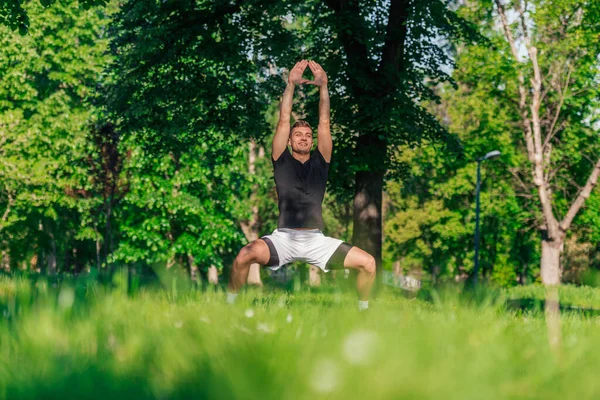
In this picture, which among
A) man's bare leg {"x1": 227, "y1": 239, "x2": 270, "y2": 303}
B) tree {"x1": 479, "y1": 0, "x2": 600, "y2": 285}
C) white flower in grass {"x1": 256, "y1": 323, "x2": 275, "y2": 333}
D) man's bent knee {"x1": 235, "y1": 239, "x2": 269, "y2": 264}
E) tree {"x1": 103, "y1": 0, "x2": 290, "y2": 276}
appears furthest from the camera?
tree {"x1": 479, "y1": 0, "x2": 600, "y2": 285}

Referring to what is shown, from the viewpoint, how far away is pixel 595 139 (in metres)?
33.8

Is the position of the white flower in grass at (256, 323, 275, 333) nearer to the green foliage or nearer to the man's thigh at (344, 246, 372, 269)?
the man's thigh at (344, 246, 372, 269)

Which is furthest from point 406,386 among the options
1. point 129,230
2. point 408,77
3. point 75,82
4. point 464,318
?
point 75,82

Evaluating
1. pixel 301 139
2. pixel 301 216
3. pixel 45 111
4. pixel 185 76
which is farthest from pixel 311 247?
pixel 45 111

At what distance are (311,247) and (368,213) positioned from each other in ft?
30.2

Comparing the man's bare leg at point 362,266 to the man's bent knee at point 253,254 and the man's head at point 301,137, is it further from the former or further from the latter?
the man's head at point 301,137

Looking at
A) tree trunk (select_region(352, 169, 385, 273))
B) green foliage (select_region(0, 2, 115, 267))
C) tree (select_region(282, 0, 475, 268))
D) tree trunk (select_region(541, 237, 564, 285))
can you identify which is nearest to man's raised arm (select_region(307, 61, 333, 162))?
tree (select_region(282, 0, 475, 268))

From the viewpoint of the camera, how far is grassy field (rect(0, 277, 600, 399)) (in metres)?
2.19

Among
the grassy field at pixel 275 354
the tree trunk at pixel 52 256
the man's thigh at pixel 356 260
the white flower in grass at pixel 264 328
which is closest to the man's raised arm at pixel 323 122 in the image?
the man's thigh at pixel 356 260

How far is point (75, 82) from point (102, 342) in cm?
3225

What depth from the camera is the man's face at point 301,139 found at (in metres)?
6.70

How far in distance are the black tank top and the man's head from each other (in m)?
0.11

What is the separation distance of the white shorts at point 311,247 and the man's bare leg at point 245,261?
16 centimetres

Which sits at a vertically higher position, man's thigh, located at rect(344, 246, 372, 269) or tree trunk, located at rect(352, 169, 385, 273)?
tree trunk, located at rect(352, 169, 385, 273)
